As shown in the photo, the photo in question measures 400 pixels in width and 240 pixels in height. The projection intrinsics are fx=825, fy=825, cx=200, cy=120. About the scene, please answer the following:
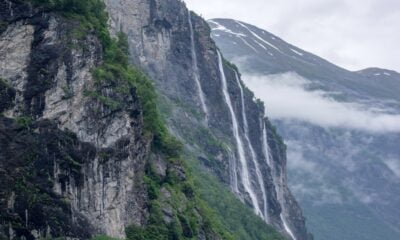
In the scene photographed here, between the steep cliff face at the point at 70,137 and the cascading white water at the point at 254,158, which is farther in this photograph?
the cascading white water at the point at 254,158

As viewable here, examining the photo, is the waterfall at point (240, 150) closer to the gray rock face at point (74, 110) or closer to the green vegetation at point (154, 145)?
the green vegetation at point (154, 145)

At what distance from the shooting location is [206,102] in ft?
472

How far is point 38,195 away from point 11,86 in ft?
27.7

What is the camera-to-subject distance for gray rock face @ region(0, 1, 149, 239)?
198 ft

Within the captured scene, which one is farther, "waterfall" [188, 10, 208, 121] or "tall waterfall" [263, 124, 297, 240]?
"tall waterfall" [263, 124, 297, 240]

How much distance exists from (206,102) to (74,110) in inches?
3243

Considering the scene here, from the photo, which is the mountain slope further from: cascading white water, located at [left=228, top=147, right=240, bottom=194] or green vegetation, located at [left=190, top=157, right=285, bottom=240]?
cascading white water, located at [left=228, top=147, right=240, bottom=194]

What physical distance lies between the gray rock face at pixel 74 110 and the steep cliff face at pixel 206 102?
56.2 meters

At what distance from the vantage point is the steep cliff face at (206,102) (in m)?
131

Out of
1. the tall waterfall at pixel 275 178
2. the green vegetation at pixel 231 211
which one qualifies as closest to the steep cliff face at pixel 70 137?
the green vegetation at pixel 231 211

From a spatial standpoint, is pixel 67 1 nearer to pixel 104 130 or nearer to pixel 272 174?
pixel 104 130

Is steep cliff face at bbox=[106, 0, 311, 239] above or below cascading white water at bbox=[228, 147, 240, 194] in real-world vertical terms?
above

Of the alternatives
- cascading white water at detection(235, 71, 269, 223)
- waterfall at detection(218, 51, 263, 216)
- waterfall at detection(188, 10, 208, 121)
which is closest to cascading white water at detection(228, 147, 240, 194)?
waterfall at detection(218, 51, 263, 216)

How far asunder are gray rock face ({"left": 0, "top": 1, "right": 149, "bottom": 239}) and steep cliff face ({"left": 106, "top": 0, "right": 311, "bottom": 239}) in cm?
5617
